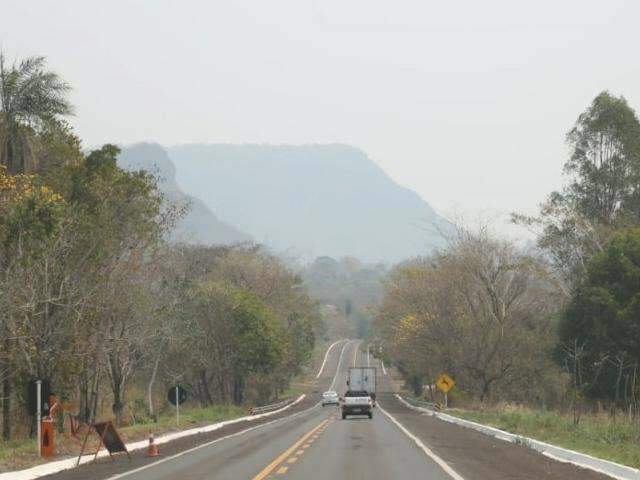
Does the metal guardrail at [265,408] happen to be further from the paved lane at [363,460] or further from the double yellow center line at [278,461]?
the paved lane at [363,460]

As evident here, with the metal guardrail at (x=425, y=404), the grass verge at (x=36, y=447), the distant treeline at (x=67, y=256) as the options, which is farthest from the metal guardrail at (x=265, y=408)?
the grass verge at (x=36, y=447)

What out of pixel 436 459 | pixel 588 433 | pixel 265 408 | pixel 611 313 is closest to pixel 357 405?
pixel 611 313

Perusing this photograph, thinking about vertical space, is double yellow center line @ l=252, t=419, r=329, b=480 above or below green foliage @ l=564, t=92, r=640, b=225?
below

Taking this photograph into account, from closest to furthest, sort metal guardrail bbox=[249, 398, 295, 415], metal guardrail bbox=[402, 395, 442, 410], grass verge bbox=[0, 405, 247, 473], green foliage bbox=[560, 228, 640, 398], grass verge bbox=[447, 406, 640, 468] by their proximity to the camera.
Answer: grass verge bbox=[0, 405, 247, 473] < grass verge bbox=[447, 406, 640, 468] < green foliage bbox=[560, 228, 640, 398] < metal guardrail bbox=[402, 395, 442, 410] < metal guardrail bbox=[249, 398, 295, 415]

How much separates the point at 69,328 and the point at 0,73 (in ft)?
29.5

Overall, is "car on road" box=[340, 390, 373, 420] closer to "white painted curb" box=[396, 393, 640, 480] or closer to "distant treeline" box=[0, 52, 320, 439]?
"distant treeline" box=[0, 52, 320, 439]

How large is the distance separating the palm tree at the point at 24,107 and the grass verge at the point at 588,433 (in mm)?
17770

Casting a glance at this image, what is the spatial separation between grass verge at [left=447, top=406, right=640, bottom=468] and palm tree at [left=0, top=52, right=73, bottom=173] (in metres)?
17.8

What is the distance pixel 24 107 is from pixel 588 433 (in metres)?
19.1

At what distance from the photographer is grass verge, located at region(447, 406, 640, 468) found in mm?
19522

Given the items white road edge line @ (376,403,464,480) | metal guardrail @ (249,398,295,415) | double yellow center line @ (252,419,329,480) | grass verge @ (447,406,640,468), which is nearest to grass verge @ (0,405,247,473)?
double yellow center line @ (252,419,329,480)

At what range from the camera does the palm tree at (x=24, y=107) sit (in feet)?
84.5

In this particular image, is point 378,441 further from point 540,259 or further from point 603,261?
point 540,259

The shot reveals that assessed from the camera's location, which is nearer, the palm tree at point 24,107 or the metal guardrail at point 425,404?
the palm tree at point 24,107
